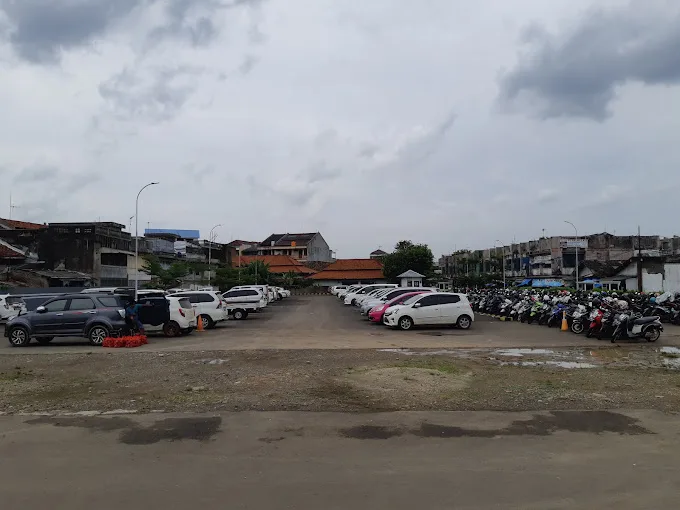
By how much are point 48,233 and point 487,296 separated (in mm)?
36311

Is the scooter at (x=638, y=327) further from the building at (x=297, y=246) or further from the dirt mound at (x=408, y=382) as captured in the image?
the building at (x=297, y=246)

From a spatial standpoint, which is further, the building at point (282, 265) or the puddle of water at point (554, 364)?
the building at point (282, 265)

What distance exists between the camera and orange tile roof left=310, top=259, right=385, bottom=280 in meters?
82.0

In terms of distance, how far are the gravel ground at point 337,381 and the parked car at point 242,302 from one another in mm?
16282

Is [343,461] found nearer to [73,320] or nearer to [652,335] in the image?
[73,320]

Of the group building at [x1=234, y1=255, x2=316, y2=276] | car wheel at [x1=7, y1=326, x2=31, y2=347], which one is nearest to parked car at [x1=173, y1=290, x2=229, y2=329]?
car wheel at [x1=7, y1=326, x2=31, y2=347]

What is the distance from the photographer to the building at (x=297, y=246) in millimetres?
115938

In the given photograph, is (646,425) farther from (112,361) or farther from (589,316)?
(589,316)

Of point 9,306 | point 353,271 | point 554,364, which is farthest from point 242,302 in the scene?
point 353,271

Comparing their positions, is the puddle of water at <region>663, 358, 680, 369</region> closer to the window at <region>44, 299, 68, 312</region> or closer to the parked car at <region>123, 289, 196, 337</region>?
the parked car at <region>123, 289, 196, 337</region>

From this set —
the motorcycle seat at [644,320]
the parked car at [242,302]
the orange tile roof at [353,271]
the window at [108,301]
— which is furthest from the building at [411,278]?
the window at [108,301]

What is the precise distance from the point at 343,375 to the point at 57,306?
1129 cm

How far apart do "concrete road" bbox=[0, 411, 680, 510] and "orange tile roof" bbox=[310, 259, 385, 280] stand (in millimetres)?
72956

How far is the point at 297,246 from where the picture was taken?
380ft
